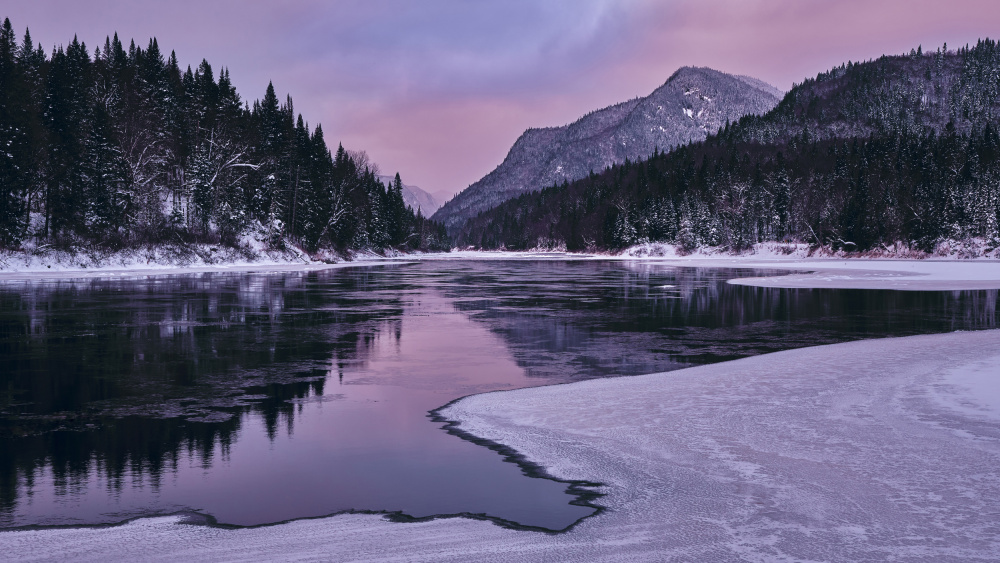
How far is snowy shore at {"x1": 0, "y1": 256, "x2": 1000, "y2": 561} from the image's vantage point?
16.6 ft

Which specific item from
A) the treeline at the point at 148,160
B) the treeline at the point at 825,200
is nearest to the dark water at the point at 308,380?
the treeline at the point at 148,160

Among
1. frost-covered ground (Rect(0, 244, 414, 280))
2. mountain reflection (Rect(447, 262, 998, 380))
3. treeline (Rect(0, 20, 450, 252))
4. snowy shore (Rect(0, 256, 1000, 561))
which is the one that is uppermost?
treeline (Rect(0, 20, 450, 252))

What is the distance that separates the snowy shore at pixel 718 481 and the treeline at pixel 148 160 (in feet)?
176

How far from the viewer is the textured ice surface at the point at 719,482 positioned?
507 cm

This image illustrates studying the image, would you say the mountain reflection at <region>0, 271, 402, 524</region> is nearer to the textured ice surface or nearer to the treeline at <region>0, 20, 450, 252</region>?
the textured ice surface

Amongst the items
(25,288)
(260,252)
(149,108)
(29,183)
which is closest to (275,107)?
(149,108)

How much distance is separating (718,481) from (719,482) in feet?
0.09

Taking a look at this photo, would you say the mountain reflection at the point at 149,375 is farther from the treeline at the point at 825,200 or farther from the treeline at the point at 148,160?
the treeline at the point at 825,200

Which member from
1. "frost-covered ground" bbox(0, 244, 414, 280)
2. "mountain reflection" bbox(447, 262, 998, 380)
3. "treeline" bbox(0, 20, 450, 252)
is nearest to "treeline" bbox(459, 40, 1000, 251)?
"treeline" bbox(0, 20, 450, 252)

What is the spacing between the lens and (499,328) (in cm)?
2052

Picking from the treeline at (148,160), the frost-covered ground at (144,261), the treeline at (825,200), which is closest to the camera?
the frost-covered ground at (144,261)

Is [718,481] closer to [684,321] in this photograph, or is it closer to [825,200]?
[684,321]

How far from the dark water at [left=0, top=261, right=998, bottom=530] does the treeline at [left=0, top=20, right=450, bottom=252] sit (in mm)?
27146

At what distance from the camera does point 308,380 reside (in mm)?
12422
